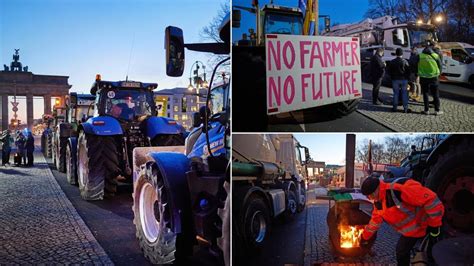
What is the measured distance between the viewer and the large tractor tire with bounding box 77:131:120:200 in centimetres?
598

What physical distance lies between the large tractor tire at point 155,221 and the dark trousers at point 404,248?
4.87 ft

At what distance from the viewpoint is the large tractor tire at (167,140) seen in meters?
6.09

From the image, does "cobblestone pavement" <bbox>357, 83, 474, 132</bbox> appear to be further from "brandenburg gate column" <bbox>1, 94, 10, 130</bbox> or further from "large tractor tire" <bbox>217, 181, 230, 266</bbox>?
"brandenburg gate column" <bbox>1, 94, 10, 130</bbox>

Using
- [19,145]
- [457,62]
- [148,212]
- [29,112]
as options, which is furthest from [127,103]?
[457,62]

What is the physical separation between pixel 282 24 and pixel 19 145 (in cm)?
401

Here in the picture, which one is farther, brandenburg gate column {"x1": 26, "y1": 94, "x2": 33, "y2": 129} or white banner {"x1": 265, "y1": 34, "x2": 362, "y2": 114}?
brandenburg gate column {"x1": 26, "y1": 94, "x2": 33, "y2": 129}

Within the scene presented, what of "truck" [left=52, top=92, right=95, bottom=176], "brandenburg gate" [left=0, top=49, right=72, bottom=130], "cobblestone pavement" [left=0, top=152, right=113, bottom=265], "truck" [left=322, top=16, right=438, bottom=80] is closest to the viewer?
"truck" [left=322, top=16, right=438, bottom=80]

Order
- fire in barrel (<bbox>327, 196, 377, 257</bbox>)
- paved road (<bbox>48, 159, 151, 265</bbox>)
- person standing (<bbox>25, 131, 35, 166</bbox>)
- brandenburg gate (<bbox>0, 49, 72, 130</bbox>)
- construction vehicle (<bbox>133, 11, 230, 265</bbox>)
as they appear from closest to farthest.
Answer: fire in barrel (<bbox>327, 196, 377, 257</bbox>), construction vehicle (<bbox>133, 11, 230, 265</bbox>), brandenburg gate (<bbox>0, 49, 72, 130</bbox>), paved road (<bbox>48, 159, 151, 265</bbox>), person standing (<bbox>25, 131, 35, 166</bbox>)

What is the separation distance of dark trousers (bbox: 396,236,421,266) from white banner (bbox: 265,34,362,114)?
2.88 ft

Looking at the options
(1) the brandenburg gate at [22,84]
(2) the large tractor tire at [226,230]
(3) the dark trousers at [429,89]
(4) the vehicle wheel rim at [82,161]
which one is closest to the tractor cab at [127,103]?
(4) the vehicle wheel rim at [82,161]

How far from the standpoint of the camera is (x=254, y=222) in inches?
97.7

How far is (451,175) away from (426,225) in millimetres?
317

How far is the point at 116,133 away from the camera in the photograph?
5930mm

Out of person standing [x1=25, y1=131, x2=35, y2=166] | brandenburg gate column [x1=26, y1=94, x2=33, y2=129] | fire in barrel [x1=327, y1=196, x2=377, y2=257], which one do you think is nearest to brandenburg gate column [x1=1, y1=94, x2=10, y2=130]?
brandenburg gate column [x1=26, y1=94, x2=33, y2=129]
